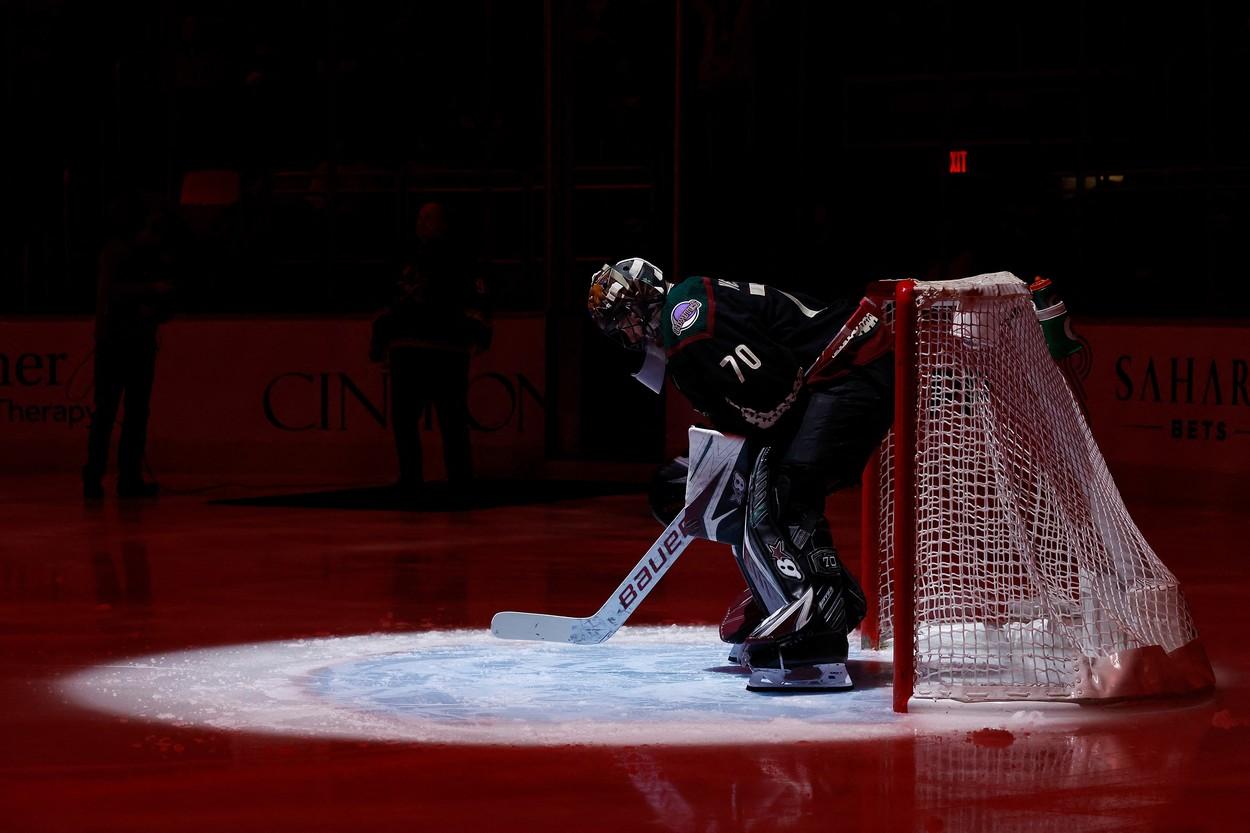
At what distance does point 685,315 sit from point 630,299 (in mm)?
225

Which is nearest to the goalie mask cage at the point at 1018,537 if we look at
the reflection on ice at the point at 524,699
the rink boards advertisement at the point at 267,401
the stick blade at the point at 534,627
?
the reflection on ice at the point at 524,699

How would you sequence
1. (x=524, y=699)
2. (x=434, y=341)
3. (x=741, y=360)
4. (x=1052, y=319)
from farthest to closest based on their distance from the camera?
(x=434, y=341), (x=1052, y=319), (x=741, y=360), (x=524, y=699)

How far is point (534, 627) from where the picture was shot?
5832 mm

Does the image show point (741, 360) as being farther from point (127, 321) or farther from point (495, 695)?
point (127, 321)

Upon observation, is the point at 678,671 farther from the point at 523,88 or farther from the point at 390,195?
the point at 523,88

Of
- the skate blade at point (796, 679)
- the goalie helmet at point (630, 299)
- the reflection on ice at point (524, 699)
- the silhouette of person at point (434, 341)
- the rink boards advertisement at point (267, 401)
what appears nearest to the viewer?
the reflection on ice at point (524, 699)

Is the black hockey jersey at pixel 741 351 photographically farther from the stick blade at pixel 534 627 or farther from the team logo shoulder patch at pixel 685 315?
the stick blade at pixel 534 627

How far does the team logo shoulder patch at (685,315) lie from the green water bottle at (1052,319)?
1.09 metres

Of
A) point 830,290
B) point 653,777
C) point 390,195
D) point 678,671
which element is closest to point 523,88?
point 390,195

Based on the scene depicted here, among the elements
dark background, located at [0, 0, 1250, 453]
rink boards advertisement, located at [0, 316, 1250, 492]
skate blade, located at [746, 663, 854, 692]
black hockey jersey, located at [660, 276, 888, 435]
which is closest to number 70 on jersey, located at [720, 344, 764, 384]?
black hockey jersey, located at [660, 276, 888, 435]

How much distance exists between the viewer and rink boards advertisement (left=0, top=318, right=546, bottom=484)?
1218 centimetres

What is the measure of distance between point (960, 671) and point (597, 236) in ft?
27.4

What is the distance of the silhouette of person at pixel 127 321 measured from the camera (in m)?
10.7

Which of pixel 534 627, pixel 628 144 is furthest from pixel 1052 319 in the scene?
pixel 628 144
